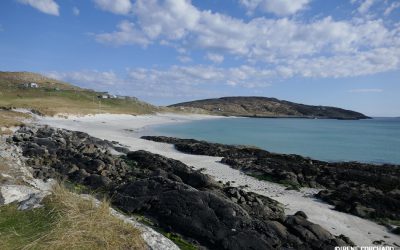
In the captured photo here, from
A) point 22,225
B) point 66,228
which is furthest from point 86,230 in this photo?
point 22,225

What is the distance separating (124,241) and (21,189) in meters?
4.51

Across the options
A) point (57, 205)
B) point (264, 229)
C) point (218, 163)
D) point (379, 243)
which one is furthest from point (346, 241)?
point (218, 163)

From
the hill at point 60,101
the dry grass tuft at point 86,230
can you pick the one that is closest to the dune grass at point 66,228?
the dry grass tuft at point 86,230

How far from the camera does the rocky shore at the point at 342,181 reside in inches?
741

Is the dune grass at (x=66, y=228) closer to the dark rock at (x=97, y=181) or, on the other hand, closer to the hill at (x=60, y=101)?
the dark rock at (x=97, y=181)

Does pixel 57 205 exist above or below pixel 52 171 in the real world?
above

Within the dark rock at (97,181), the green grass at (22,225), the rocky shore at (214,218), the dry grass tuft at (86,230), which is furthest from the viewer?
the dark rock at (97,181)

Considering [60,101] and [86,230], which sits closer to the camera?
[86,230]

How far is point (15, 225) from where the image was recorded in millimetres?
7137

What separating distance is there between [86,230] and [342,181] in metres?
22.8

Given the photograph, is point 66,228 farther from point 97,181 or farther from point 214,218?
point 97,181

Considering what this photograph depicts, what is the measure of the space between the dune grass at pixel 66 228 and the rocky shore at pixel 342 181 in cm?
1416

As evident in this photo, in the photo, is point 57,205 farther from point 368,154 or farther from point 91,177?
point 368,154

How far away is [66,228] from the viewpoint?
259 inches
